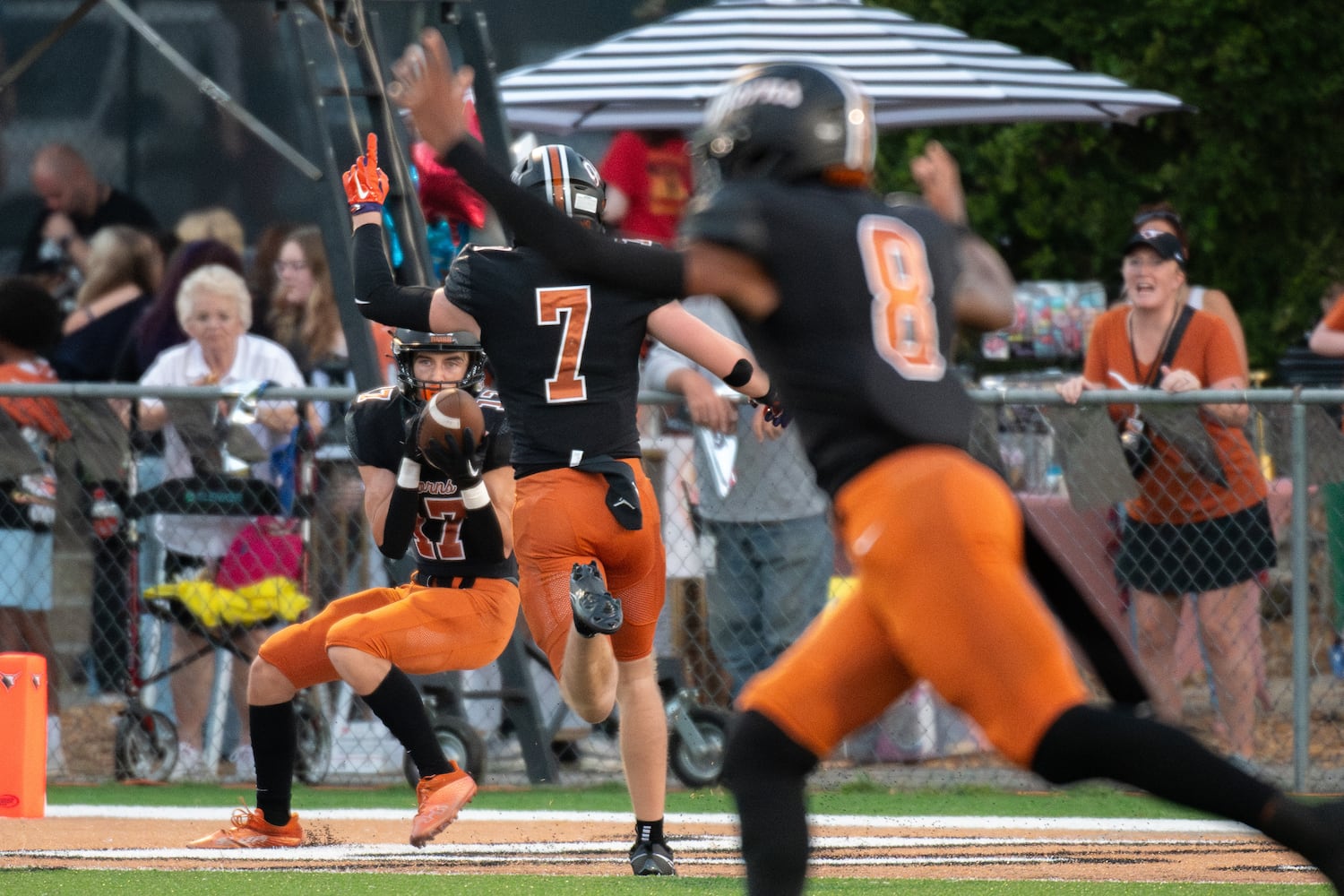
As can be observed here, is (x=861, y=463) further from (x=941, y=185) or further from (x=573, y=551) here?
(x=573, y=551)

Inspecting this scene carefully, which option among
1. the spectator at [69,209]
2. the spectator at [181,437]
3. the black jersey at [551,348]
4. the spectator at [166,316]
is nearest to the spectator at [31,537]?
the spectator at [181,437]

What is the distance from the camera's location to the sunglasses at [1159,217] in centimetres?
904

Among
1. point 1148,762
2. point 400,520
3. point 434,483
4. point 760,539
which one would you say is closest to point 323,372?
point 760,539

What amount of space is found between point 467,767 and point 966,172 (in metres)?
7.13

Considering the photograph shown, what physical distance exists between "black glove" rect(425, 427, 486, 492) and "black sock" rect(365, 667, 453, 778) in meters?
0.71

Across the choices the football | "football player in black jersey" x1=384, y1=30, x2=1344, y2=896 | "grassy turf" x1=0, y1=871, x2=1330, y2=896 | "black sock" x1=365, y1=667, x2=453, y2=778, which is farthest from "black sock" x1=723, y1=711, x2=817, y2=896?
"black sock" x1=365, y1=667, x2=453, y2=778

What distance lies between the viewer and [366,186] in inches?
267

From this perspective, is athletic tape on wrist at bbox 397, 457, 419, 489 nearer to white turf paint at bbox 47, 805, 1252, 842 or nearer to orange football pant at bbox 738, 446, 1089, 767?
white turf paint at bbox 47, 805, 1252, 842

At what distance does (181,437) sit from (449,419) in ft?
9.71

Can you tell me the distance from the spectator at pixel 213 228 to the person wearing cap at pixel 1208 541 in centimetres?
627

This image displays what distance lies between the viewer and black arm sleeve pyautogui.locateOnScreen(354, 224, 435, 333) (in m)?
6.68

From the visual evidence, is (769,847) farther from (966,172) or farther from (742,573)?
(966,172)

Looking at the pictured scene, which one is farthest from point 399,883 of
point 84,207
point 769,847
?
point 84,207

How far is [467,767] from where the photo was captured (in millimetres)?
8711
